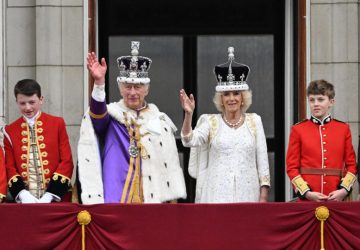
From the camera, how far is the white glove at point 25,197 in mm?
12000

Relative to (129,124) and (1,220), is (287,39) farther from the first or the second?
(1,220)

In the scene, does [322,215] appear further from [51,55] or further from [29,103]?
[51,55]

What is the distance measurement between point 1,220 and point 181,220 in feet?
4.93

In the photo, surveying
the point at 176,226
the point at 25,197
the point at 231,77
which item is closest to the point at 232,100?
the point at 231,77

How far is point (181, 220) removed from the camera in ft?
38.2

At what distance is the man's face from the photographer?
12.3 m

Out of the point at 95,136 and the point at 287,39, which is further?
the point at 287,39

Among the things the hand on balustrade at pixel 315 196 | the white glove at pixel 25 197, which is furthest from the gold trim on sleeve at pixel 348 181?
the white glove at pixel 25 197

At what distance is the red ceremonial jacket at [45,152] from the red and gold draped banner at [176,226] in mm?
572

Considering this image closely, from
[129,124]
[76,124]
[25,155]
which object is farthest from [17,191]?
[76,124]

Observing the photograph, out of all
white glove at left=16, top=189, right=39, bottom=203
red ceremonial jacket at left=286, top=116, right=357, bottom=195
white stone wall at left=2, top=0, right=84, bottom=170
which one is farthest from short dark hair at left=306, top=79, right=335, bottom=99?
white stone wall at left=2, top=0, right=84, bottom=170

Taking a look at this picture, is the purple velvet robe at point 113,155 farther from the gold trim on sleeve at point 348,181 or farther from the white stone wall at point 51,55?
the white stone wall at point 51,55

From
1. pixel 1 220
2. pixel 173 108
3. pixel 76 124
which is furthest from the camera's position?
pixel 173 108

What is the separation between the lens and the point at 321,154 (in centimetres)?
1221
